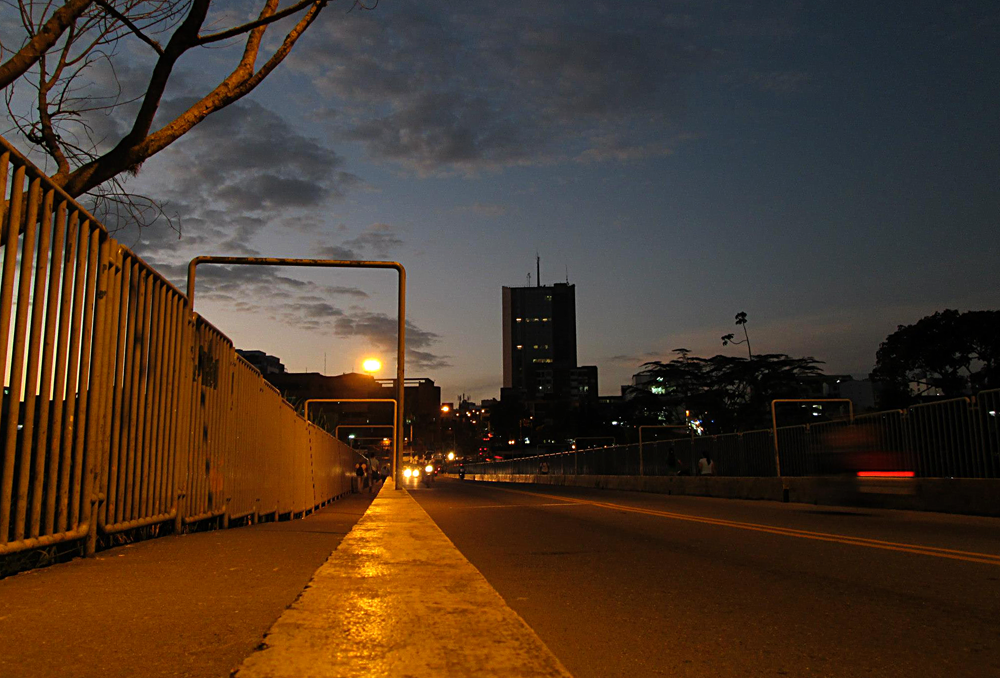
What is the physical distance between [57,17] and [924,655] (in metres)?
7.48

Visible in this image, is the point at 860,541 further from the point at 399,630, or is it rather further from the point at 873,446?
the point at 873,446

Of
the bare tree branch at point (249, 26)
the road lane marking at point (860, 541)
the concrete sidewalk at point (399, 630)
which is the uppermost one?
the bare tree branch at point (249, 26)

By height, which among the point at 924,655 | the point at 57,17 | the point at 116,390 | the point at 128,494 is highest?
the point at 57,17

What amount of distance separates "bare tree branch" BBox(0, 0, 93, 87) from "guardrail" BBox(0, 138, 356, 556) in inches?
62.6

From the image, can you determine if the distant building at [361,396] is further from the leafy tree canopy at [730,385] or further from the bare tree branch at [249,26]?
the bare tree branch at [249,26]

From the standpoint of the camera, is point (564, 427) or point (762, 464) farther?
point (564, 427)

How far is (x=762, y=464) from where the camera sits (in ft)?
75.8

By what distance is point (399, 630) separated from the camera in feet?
10.6

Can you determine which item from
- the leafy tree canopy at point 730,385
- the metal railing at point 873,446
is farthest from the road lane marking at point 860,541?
the leafy tree canopy at point 730,385

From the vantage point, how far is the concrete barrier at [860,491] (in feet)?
45.5

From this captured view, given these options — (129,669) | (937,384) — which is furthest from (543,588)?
(937,384)

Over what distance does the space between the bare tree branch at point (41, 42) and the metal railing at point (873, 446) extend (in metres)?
14.4

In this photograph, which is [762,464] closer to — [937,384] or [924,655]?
[924,655]

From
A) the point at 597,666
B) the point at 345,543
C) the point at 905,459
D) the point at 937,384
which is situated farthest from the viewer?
the point at 937,384
